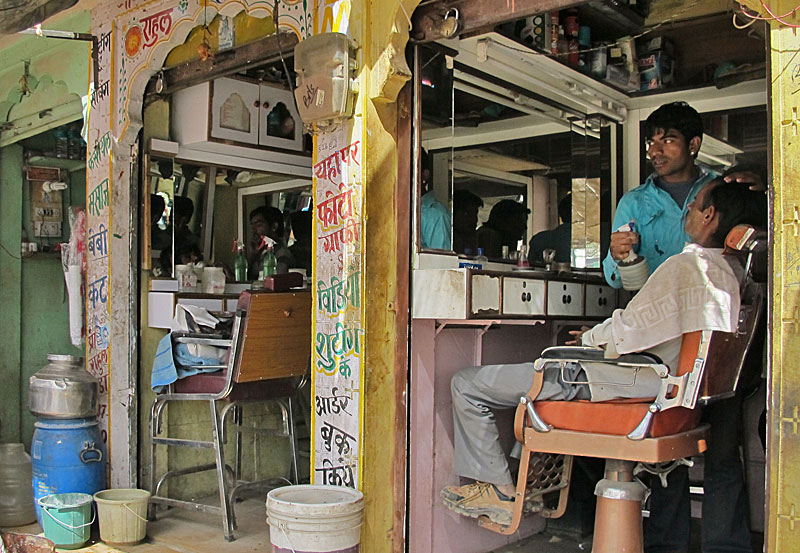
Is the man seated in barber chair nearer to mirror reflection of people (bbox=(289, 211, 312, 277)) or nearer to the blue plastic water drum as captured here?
the blue plastic water drum

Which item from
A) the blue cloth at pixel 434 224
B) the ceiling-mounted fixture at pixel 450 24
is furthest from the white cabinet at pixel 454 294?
the ceiling-mounted fixture at pixel 450 24

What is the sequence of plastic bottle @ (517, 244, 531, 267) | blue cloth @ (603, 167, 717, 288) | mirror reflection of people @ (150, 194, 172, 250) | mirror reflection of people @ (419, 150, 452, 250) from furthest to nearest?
1. mirror reflection of people @ (150, 194, 172, 250)
2. plastic bottle @ (517, 244, 531, 267)
3. blue cloth @ (603, 167, 717, 288)
4. mirror reflection of people @ (419, 150, 452, 250)

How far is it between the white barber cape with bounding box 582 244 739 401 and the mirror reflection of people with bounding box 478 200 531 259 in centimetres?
127

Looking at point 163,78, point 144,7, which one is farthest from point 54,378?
point 144,7

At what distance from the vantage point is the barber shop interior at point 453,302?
326 centimetres

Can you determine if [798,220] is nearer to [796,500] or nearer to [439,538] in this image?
[796,500]

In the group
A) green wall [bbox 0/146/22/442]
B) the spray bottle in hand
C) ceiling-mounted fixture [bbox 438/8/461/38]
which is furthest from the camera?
green wall [bbox 0/146/22/442]

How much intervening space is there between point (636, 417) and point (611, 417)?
0.10 meters

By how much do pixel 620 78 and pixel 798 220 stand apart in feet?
8.99

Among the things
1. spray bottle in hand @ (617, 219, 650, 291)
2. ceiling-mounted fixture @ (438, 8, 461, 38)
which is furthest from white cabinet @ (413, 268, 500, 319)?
ceiling-mounted fixture @ (438, 8, 461, 38)

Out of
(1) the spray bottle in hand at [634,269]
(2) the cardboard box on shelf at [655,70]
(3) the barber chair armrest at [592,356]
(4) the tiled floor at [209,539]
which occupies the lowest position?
(4) the tiled floor at [209,539]

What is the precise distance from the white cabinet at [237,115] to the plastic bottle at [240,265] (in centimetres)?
82

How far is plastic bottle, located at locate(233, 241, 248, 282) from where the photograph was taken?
5.99 meters

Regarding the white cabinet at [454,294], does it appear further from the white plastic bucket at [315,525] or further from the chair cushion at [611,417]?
the white plastic bucket at [315,525]
